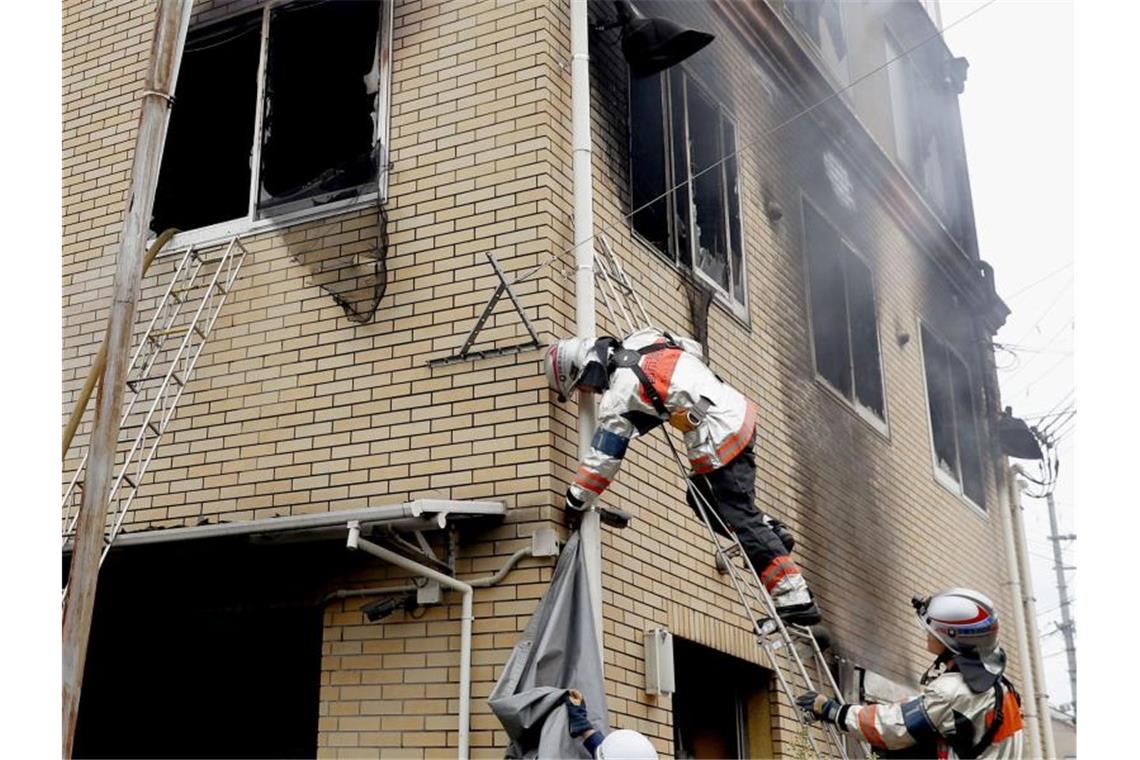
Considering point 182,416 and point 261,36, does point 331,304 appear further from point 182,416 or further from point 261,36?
point 261,36

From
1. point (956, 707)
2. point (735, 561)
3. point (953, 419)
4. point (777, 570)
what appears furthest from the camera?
point (953, 419)

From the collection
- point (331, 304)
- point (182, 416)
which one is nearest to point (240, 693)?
point (182, 416)

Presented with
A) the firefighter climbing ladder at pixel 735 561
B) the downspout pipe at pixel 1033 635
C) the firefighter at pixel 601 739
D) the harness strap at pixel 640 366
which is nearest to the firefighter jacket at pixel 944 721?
the firefighter climbing ladder at pixel 735 561

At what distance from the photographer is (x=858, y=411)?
10266mm

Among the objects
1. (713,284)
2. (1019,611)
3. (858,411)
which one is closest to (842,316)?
(858,411)

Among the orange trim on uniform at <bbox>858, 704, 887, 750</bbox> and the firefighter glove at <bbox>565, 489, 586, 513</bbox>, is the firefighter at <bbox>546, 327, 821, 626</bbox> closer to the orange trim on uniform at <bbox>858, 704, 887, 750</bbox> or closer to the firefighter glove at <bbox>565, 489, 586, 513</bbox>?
the firefighter glove at <bbox>565, 489, 586, 513</bbox>

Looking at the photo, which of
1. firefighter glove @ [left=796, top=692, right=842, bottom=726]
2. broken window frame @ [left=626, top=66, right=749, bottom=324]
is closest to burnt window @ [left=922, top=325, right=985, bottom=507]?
broken window frame @ [left=626, top=66, right=749, bottom=324]

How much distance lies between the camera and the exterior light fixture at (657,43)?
700 centimetres

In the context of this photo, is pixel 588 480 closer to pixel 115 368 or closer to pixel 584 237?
pixel 584 237

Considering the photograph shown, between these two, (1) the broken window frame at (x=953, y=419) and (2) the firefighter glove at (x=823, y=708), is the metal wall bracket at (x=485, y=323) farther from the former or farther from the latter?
(1) the broken window frame at (x=953, y=419)

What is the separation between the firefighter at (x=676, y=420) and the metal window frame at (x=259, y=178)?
173cm

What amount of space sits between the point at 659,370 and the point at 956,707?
1.90 metres

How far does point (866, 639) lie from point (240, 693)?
15.7 feet

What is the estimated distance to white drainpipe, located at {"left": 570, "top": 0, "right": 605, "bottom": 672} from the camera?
570cm
